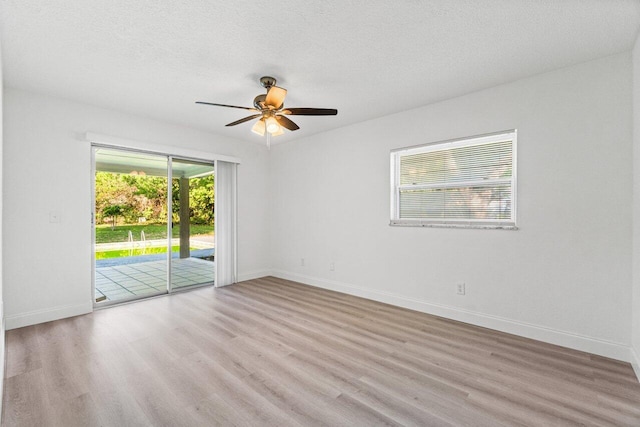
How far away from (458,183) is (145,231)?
16.6 feet

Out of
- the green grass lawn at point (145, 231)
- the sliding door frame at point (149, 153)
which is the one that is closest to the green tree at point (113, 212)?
the green grass lawn at point (145, 231)

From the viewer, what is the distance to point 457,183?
3.38m

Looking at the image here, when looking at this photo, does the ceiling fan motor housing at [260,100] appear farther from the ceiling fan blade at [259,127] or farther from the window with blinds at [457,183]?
the window with blinds at [457,183]

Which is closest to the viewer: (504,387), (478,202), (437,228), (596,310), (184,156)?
(504,387)

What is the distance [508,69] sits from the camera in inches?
105

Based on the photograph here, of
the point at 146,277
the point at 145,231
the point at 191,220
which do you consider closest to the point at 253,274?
the point at 191,220

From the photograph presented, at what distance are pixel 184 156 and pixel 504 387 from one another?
4.63 metres

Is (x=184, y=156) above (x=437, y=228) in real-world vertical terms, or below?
above

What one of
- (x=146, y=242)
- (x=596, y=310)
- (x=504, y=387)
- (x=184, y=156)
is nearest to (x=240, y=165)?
(x=184, y=156)

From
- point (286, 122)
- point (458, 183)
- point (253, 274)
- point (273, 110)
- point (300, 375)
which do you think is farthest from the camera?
point (253, 274)

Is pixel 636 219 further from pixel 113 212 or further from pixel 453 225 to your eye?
pixel 113 212

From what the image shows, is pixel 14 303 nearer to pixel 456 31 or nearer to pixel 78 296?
pixel 78 296

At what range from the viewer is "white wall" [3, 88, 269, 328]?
306cm

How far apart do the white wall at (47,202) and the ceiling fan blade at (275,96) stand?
2352 millimetres
